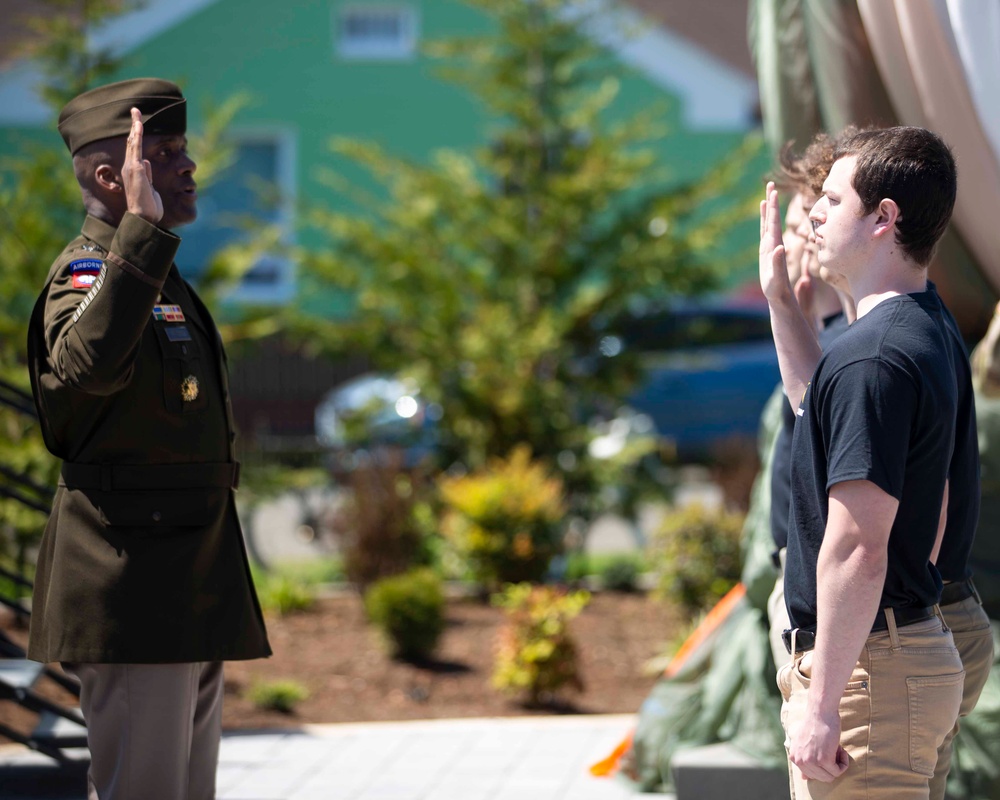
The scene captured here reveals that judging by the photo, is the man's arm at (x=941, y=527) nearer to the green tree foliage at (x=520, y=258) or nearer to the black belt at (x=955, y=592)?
the black belt at (x=955, y=592)

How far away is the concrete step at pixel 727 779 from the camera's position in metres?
3.95

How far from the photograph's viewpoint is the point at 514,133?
9805 millimetres

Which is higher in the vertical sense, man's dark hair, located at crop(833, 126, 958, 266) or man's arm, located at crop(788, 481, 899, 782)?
man's dark hair, located at crop(833, 126, 958, 266)

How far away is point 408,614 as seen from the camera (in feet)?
21.7

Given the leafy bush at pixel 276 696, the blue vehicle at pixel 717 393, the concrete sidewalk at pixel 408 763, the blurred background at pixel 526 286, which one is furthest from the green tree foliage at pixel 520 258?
the blue vehicle at pixel 717 393

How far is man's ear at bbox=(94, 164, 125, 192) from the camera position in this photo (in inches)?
118

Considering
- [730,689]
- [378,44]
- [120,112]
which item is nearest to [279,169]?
[378,44]

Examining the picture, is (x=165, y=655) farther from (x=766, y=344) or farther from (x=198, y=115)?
(x=198, y=115)

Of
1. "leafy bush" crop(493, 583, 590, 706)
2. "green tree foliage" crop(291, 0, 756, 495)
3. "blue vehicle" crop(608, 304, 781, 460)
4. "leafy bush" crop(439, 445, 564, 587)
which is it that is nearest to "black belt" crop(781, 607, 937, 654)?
"leafy bush" crop(493, 583, 590, 706)

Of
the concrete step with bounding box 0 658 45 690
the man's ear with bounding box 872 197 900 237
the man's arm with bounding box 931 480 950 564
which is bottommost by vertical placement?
the concrete step with bounding box 0 658 45 690

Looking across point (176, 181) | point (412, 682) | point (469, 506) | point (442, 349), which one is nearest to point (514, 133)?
point (442, 349)

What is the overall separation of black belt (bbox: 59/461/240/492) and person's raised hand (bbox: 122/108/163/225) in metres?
0.57

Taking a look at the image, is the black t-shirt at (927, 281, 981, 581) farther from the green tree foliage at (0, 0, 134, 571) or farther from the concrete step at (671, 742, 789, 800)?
the green tree foliage at (0, 0, 134, 571)

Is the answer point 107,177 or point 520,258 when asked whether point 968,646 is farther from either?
point 520,258
